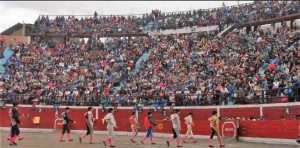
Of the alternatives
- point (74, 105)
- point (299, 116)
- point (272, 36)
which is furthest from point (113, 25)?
point (299, 116)

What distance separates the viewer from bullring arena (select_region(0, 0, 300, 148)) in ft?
67.5

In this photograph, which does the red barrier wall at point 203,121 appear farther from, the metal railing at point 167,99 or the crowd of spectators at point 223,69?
the crowd of spectators at point 223,69

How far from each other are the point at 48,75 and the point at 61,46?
6.98 meters

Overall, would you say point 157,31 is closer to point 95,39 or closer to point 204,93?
point 95,39

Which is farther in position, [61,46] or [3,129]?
[61,46]

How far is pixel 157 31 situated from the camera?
4303cm

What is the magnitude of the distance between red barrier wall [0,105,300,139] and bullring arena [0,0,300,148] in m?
0.06

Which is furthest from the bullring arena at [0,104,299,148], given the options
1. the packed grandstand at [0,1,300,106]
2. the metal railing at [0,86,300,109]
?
the packed grandstand at [0,1,300,106]

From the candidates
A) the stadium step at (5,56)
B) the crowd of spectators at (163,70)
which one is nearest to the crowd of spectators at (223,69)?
the crowd of spectators at (163,70)

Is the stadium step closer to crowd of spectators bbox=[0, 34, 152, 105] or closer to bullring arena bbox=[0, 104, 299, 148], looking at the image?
crowd of spectators bbox=[0, 34, 152, 105]

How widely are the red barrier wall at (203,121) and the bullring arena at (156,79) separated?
6 cm

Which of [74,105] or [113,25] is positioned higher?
[113,25]

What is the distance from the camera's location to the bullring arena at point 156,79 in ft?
67.5

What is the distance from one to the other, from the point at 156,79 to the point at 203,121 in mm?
7885
